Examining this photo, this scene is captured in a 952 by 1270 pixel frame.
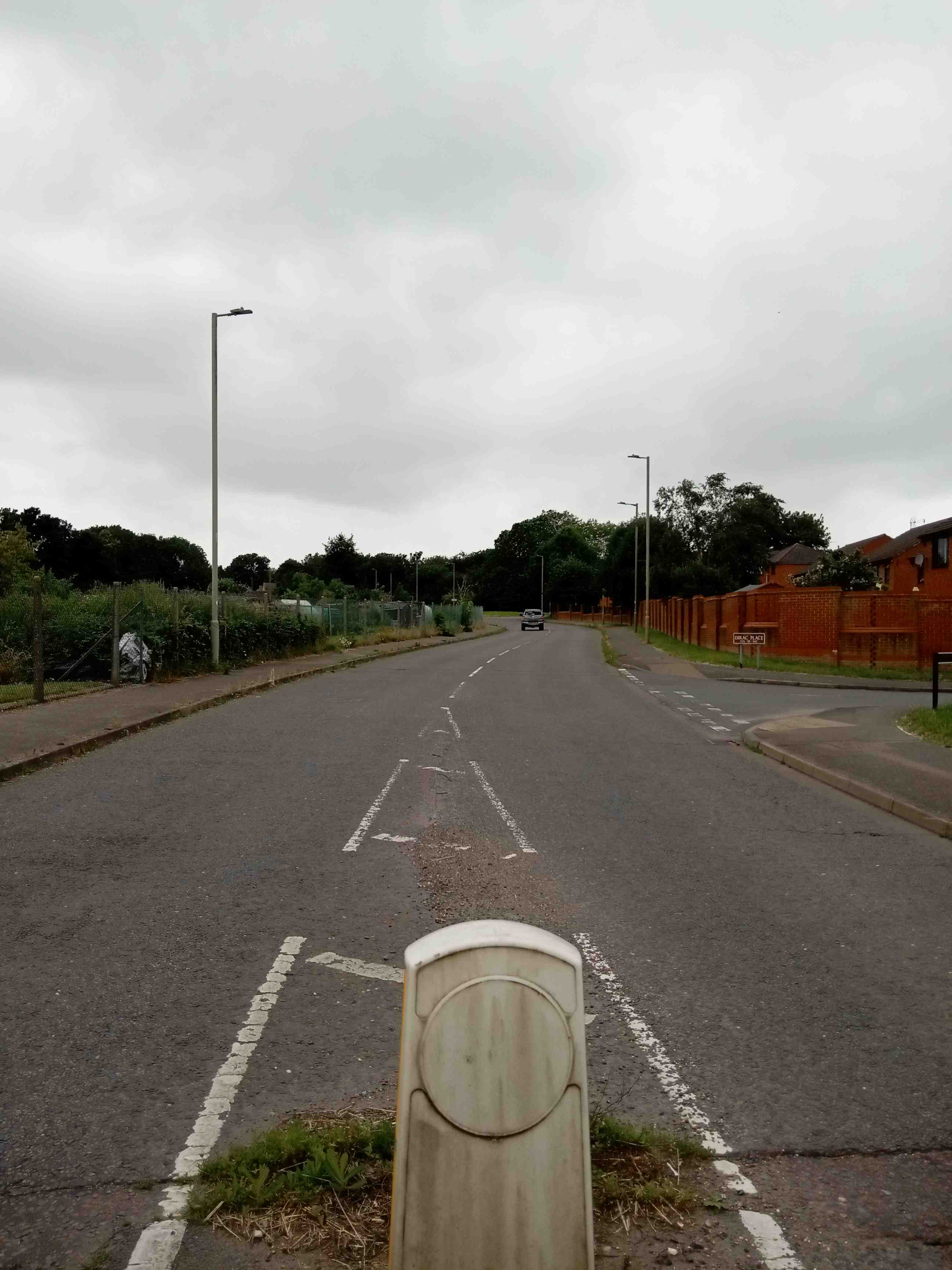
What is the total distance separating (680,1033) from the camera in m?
4.43

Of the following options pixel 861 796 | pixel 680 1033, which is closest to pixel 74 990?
pixel 680 1033

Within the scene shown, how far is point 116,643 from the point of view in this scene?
2098cm

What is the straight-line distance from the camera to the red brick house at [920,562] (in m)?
51.1

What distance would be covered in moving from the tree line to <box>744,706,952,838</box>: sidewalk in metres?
31.6

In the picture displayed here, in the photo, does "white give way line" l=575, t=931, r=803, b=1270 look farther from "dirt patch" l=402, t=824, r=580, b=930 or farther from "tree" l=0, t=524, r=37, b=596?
"tree" l=0, t=524, r=37, b=596

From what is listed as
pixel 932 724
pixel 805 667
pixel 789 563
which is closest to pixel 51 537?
pixel 789 563

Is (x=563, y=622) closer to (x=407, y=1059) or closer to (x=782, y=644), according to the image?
(x=782, y=644)

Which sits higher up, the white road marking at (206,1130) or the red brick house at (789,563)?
the red brick house at (789,563)

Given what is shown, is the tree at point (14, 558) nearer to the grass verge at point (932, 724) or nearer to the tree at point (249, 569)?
the grass verge at point (932, 724)

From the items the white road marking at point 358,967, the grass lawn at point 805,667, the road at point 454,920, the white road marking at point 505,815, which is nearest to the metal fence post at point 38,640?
the road at point 454,920

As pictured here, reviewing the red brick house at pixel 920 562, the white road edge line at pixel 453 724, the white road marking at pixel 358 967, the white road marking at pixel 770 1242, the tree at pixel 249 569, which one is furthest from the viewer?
the tree at pixel 249 569

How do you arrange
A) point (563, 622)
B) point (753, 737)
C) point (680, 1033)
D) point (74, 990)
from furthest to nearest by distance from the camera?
point (563, 622) → point (753, 737) → point (74, 990) → point (680, 1033)

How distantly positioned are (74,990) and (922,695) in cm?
2249

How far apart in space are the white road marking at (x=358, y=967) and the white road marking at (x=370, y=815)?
7.90 feet
